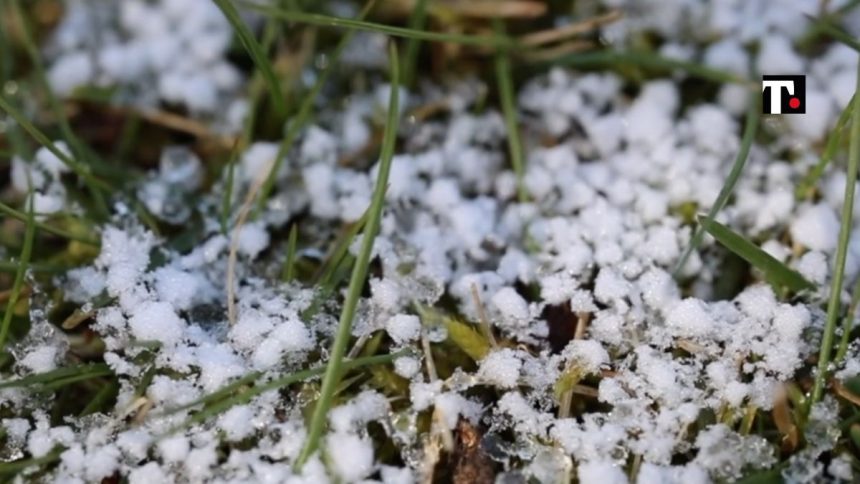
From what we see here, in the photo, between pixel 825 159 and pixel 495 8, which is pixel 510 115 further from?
pixel 825 159

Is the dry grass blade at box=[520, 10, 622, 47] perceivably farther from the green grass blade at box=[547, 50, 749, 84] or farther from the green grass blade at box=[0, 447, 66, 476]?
the green grass blade at box=[0, 447, 66, 476]

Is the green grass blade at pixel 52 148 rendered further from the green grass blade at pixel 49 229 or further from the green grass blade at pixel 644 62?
the green grass blade at pixel 644 62

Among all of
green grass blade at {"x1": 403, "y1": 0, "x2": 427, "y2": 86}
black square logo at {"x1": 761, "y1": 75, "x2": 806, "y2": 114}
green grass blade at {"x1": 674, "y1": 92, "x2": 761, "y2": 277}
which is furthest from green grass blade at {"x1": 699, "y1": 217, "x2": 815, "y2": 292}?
green grass blade at {"x1": 403, "y1": 0, "x2": 427, "y2": 86}

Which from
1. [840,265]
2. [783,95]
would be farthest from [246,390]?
[783,95]

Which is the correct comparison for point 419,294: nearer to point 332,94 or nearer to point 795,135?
point 332,94

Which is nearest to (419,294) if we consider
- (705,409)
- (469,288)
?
(469,288)
